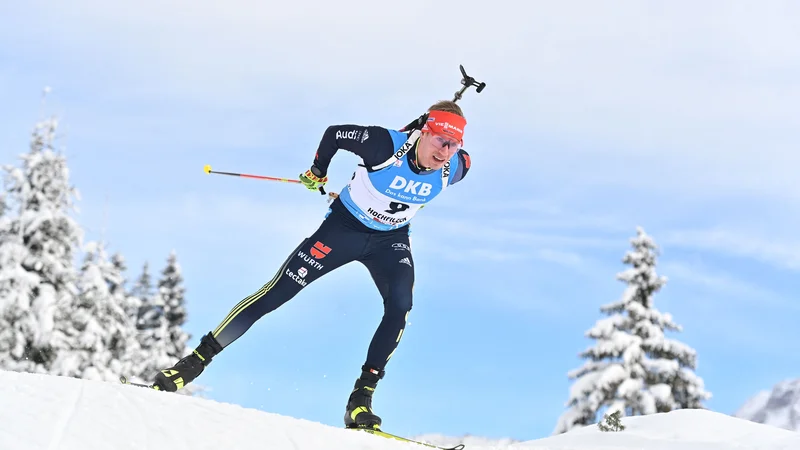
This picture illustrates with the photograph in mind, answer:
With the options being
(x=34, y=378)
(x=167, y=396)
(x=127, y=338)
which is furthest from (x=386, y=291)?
(x=127, y=338)

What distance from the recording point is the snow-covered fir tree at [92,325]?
68.0 ft

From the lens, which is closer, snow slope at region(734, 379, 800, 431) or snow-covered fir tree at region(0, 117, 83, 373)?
snow-covered fir tree at region(0, 117, 83, 373)

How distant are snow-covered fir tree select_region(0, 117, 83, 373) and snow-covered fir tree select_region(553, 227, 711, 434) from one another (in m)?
13.3

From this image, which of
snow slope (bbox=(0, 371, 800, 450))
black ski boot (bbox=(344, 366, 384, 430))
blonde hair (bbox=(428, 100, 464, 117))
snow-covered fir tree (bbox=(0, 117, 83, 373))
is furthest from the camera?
snow-covered fir tree (bbox=(0, 117, 83, 373))

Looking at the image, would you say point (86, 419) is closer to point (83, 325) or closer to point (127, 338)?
point (83, 325)

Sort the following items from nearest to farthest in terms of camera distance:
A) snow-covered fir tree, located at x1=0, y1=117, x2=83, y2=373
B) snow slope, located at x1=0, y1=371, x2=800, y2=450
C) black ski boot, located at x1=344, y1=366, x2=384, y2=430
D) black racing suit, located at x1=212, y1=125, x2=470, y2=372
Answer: snow slope, located at x1=0, y1=371, x2=800, y2=450
black ski boot, located at x1=344, y1=366, x2=384, y2=430
black racing suit, located at x1=212, y1=125, x2=470, y2=372
snow-covered fir tree, located at x1=0, y1=117, x2=83, y2=373

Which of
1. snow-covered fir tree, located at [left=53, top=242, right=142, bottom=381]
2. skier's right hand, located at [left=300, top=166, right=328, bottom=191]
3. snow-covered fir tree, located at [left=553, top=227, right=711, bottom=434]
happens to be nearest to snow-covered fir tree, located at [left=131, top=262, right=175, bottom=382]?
snow-covered fir tree, located at [left=53, top=242, right=142, bottom=381]

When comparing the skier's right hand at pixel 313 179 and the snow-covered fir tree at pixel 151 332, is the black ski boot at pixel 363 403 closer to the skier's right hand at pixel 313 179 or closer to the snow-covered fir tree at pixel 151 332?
the skier's right hand at pixel 313 179

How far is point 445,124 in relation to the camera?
6.76m

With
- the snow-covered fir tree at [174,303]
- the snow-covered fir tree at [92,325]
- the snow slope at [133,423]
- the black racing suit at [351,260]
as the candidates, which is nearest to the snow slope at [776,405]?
the snow-covered fir tree at [174,303]

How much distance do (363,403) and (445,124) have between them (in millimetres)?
2379

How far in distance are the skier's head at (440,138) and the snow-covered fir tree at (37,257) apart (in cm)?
1610

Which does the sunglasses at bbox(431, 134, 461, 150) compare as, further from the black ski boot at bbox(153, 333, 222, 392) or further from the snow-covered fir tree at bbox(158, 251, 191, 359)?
the snow-covered fir tree at bbox(158, 251, 191, 359)

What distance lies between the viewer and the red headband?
6746mm
